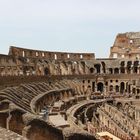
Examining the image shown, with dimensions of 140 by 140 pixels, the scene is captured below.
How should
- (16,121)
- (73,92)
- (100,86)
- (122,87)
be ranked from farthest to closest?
(100,86) → (122,87) → (73,92) → (16,121)

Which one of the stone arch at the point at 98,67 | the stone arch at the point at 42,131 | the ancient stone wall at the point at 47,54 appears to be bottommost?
the stone arch at the point at 42,131

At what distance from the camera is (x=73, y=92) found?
163ft

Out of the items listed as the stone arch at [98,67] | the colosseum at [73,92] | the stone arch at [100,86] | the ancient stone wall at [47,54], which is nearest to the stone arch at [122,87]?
the colosseum at [73,92]

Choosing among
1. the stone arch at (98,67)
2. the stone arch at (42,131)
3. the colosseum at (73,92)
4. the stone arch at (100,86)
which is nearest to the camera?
the stone arch at (42,131)

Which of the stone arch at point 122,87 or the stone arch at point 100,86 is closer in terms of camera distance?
the stone arch at point 122,87

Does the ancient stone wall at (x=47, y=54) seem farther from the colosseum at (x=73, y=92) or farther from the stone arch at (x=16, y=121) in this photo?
the stone arch at (x=16, y=121)

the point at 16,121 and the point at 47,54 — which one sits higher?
the point at 47,54

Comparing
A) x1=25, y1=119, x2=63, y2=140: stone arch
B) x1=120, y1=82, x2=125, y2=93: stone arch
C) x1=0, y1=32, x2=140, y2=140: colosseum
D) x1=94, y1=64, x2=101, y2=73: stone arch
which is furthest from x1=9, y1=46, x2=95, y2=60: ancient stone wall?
x1=25, y1=119, x2=63, y2=140: stone arch

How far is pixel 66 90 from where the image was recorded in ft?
153

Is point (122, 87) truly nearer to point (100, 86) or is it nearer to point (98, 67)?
point (100, 86)

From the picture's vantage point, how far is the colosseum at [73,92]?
17438 mm

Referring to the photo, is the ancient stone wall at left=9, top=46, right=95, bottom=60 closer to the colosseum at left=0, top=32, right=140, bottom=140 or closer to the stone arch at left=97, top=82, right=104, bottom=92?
the colosseum at left=0, top=32, right=140, bottom=140

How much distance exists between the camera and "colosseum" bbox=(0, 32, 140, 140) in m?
17.4

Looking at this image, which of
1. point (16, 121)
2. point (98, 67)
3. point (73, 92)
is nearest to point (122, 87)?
point (98, 67)
